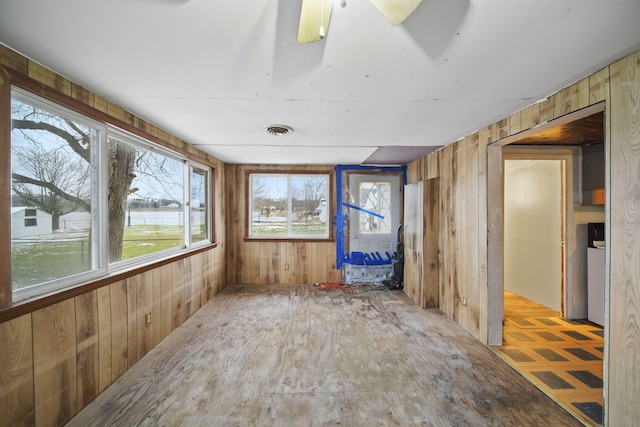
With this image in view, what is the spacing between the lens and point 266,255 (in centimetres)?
503

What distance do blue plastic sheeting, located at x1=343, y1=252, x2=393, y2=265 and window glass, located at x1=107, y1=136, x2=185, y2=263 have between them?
2823 millimetres

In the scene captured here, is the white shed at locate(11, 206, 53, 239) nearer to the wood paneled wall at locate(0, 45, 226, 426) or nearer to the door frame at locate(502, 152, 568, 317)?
the wood paneled wall at locate(0, 45, 226, 426)

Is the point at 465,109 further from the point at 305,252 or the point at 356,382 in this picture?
the point at 305,252

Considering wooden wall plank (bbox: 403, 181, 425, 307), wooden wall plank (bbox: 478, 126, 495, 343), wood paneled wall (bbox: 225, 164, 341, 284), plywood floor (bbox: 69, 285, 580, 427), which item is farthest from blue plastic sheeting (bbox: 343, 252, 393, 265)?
wooden wall plank (bbox: 478, 126, 495, 343)

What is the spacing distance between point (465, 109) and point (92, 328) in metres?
3.33

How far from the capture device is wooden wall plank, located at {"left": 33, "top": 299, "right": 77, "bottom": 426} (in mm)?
1559

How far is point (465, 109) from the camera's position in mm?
2275

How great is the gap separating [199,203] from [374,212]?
299 centimetres

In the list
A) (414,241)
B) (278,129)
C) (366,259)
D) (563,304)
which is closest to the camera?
(278,129)

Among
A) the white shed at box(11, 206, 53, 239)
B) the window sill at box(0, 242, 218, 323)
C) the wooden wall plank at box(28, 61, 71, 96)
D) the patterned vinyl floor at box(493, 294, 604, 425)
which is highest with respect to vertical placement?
the wooden wall plank at box(28, 61, 71, 96)

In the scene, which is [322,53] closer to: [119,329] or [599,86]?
[599,86]

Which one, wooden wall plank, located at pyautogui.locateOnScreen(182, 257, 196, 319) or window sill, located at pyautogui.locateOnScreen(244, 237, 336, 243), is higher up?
window sill, located at pyautogui.locateOnScreen(244, 237, 336, 243)

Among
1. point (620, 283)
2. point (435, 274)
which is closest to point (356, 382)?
point (620, 283)

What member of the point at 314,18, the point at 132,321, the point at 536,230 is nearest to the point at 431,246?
the point at 536,230
